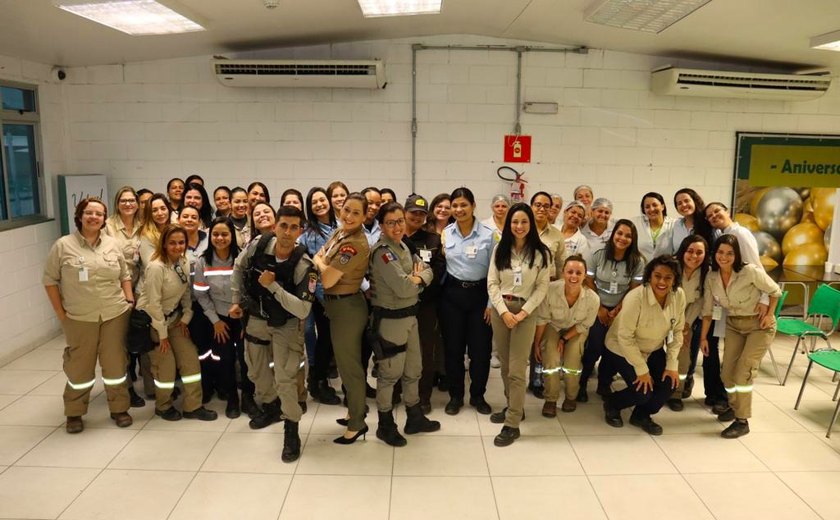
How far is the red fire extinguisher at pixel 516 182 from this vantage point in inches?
242

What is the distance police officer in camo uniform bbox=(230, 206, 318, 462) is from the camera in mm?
3205

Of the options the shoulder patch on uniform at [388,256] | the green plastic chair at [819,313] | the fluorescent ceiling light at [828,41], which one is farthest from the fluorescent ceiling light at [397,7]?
the green plastic chair at [819,313]

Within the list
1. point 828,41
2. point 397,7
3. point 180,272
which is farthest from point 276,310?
point 828,41

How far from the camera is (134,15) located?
4055 mm

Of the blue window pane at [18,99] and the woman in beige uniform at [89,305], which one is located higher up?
the blue window pane at [18,99]

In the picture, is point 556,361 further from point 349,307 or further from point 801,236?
point 801,236

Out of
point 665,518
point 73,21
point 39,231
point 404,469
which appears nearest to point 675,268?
point 665,518

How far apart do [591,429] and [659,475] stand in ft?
1.98

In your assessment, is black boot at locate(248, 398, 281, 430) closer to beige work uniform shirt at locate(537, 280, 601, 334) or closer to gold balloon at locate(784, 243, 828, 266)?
beige work uniform shirt at locate(537, 280, 601, 334)

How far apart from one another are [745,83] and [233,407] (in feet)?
18.1

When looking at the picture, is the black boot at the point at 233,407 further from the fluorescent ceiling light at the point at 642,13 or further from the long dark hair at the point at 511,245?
the fluorescent ceiling light at the point at 642,13

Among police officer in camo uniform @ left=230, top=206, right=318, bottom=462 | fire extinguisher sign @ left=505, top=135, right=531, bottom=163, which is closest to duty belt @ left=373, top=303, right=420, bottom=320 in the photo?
police officer in camo uniform @ left=230, top=206, right=318, bottom=462

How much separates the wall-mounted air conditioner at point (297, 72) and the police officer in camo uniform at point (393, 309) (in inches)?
105

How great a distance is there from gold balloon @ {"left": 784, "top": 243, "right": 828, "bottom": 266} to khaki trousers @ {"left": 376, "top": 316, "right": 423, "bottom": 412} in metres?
4.93
